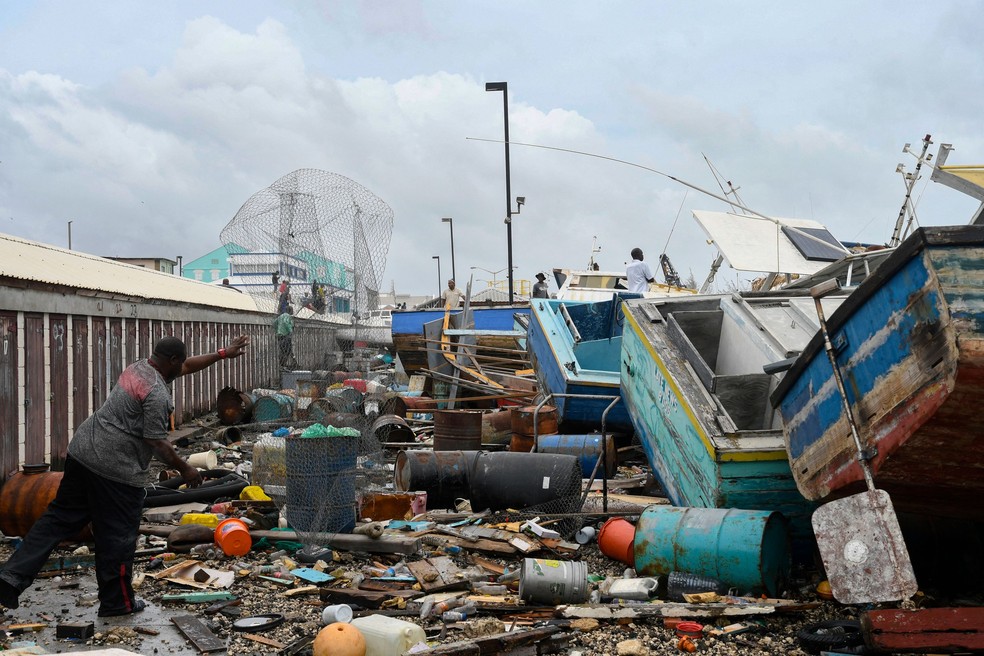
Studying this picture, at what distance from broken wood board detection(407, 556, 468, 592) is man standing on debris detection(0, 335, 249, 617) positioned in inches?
63.5

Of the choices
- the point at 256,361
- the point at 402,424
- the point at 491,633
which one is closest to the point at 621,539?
the point at 491,633

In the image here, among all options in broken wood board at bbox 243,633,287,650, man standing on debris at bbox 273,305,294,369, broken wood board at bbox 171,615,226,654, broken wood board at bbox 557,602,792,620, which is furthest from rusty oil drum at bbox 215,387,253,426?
broken wood board at bbox 557,602,792,620

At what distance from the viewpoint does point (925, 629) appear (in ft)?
12.9

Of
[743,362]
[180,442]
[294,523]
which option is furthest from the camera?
[180,442]

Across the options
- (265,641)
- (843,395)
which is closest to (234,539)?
(265,641)

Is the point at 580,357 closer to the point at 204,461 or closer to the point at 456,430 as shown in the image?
the point at 456,430

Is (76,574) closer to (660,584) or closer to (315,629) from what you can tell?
(315,629)

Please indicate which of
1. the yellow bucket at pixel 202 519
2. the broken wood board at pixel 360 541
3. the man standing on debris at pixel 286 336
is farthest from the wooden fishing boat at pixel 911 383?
the man standing on debris at pixel 286 336

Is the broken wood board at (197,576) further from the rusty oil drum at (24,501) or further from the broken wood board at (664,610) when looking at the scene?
the broken wood board at (664,610)

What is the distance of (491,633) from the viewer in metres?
4.62

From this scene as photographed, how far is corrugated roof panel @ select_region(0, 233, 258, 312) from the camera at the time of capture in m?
10.3

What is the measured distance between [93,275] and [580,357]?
7.61 m

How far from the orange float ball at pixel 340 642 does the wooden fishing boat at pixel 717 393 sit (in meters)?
2.40

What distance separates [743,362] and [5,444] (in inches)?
271
